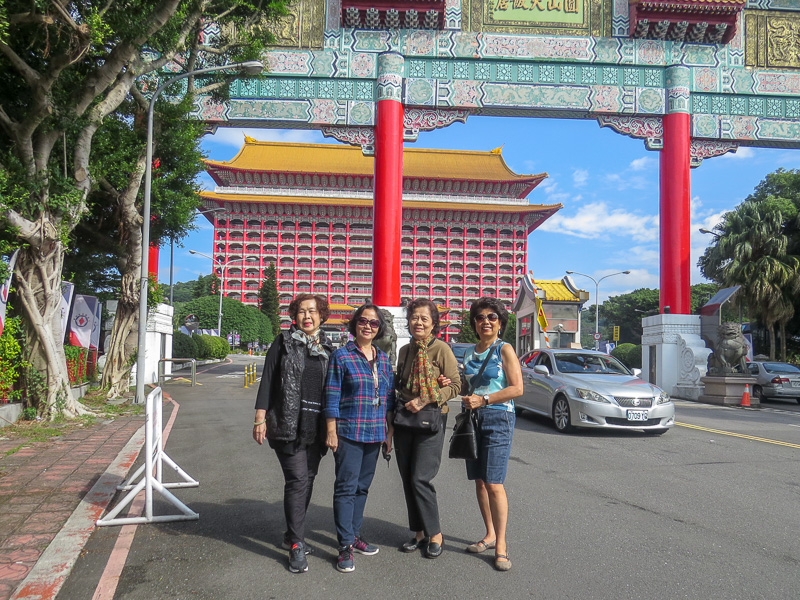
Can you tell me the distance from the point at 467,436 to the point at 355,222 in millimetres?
75267

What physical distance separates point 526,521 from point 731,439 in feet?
21.0

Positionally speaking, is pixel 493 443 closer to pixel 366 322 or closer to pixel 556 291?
pixel 366 322

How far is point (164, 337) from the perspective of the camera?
830 inches

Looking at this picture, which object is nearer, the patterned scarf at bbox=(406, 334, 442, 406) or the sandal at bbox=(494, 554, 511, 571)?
the sandal at bbox=(494, 554, 511, 571)

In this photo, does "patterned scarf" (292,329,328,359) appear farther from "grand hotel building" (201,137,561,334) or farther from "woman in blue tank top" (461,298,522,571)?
"grand hotel building" (201,137,561,334)

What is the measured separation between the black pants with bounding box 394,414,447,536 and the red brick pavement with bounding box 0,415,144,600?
7.64ft

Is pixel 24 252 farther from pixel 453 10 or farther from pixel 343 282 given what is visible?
pixel 343 282

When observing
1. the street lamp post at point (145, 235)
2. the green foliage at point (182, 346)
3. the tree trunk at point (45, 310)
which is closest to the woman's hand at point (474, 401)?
the tree trunk at point (45, 310)

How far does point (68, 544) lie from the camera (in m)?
4.37

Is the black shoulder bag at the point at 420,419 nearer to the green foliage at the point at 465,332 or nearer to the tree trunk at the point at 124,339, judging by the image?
the tree trunk at the point at 124,339

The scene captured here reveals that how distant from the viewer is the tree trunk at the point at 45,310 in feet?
33.0

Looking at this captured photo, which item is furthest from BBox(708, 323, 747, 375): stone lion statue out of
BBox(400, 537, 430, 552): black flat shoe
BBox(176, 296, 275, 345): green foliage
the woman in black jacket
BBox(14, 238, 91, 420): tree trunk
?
BBox(176, 296, 275, 345): green foliage

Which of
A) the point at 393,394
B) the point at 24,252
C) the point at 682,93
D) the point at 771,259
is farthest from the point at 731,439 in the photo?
the point at 771,259

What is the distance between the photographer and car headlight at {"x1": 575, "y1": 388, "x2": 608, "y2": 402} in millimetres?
9859
